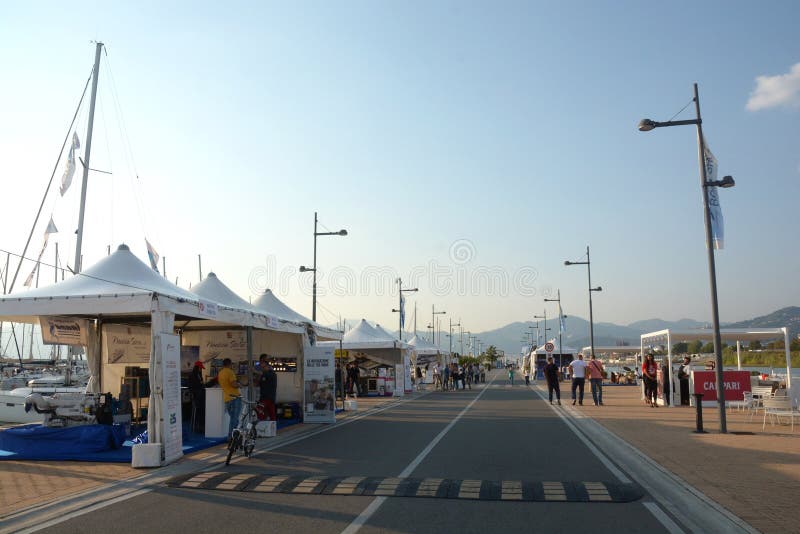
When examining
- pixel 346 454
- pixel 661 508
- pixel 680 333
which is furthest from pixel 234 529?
pixel 680 333

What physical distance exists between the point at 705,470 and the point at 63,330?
44.4ft

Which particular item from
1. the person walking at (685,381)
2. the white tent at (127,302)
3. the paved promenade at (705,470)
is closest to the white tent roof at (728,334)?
the person walking at (685,381)

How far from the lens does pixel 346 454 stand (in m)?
12.5

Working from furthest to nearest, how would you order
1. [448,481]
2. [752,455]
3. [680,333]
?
[680,333] < [752,455] < [448,481]

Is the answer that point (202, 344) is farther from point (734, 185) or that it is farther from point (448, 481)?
point (734, 185)

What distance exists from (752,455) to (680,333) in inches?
544

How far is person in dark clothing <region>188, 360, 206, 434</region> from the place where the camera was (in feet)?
54.2

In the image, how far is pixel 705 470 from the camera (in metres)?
10.5

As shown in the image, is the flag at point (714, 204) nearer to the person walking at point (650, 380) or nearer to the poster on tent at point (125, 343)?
the person walking at point (650, 380)

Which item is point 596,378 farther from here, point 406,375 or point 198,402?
point 198,402

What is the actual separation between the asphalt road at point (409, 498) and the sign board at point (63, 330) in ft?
19.7

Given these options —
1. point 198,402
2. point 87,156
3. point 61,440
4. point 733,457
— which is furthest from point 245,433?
point 87,156

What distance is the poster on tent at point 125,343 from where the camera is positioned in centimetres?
1781

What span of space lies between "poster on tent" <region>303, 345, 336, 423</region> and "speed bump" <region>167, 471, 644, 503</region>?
9.06 metres
